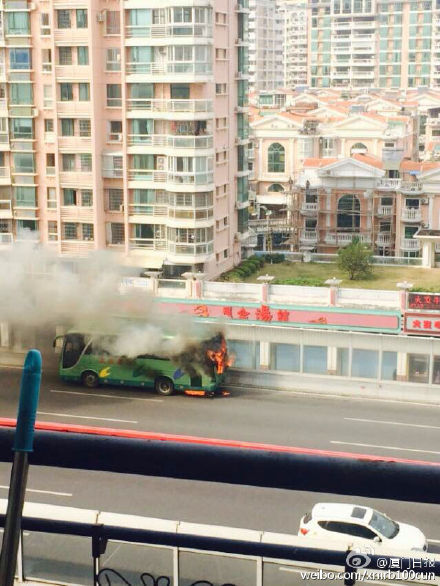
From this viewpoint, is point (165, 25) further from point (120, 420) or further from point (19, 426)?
point (19, 426)

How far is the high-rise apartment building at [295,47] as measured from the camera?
9162 cm

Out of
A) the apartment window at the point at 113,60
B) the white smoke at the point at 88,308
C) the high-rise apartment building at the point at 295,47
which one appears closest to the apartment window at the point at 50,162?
the apartment window at the point at 113,60

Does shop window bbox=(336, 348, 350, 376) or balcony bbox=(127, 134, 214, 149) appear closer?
shop window bbox=(336, 348, 350, 376)

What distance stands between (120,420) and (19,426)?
56.8 ft

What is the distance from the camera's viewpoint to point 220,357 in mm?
21188

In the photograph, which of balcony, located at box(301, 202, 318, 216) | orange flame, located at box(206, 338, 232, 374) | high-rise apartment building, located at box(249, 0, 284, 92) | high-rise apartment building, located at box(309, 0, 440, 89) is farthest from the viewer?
high-rise apartment building, located at box(249, 0, 284, 92)

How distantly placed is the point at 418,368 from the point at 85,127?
12004 mm

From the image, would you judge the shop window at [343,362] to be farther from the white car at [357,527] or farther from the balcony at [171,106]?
the white car at [357,527]

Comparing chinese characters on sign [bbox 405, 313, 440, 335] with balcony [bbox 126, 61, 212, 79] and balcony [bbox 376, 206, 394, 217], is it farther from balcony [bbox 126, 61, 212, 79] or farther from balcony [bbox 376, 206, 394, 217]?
balcony [bbox 376, 206, 394, 217]

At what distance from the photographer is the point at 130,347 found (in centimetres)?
2025

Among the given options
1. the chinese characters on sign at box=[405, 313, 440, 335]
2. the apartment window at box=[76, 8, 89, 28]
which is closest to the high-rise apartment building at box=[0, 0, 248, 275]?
the apartment window at box=[76, 8, 89, 28]

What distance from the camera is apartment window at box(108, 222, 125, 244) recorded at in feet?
90.0

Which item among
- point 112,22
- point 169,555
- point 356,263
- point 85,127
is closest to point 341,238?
point 356,263

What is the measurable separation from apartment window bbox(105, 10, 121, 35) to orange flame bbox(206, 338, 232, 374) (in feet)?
33.3
